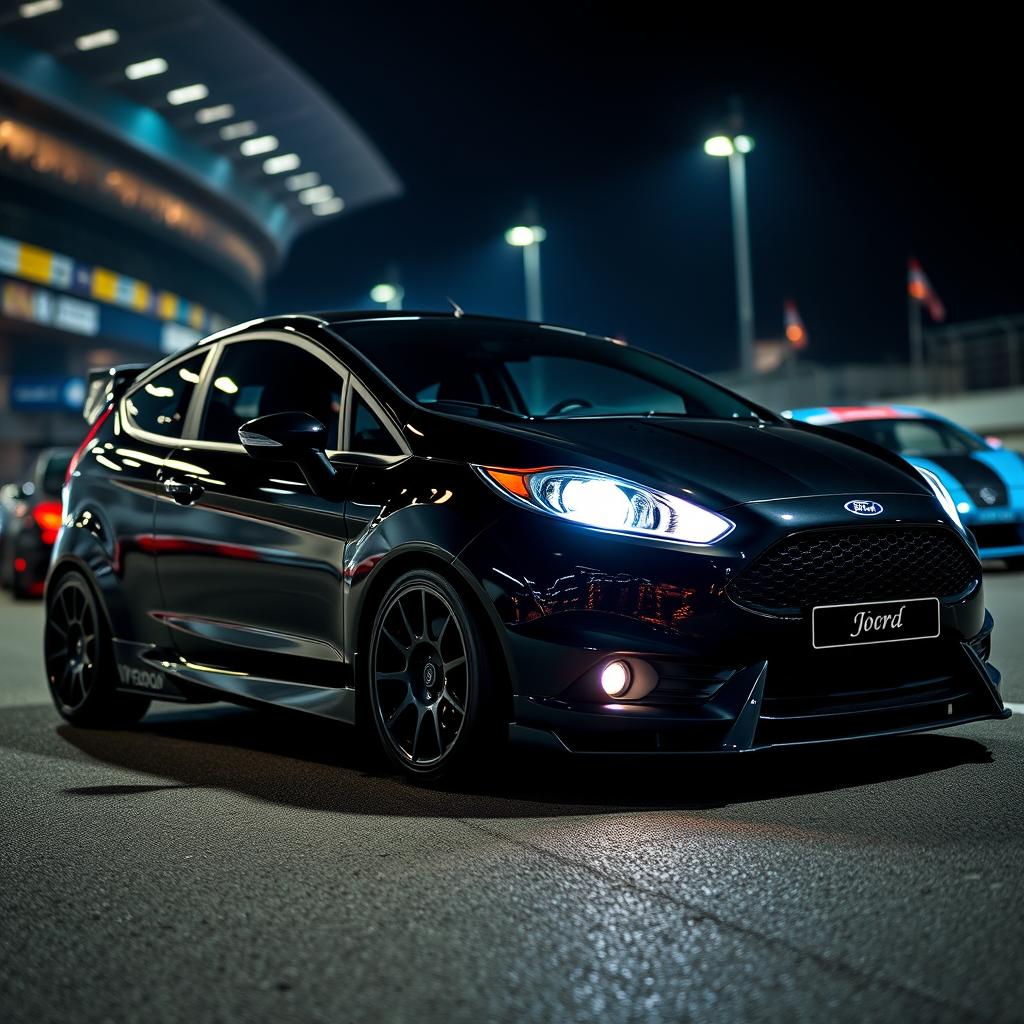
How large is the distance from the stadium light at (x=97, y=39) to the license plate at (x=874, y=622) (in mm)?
52085

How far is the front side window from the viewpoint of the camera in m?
6.50

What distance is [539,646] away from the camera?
16.3ft

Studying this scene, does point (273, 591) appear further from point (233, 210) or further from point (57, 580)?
point (233, 210)

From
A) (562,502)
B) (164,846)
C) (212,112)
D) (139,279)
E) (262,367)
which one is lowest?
(164,846)

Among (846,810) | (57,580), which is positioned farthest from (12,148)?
(846,810)

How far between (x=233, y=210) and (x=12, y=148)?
16.1m

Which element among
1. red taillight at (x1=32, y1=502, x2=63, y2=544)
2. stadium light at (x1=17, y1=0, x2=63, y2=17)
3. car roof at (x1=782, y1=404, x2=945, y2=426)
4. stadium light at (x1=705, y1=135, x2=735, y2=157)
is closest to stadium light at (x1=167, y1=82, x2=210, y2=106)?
stadium light at (x1=17, y1=0, x2=63, y2=17)

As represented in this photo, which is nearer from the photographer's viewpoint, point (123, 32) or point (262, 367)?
point (262, 367)

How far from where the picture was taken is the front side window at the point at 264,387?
21.3 feet

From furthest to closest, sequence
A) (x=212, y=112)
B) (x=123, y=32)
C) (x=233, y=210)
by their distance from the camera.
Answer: (x=233, y=210) < (x=212, y=112) < (x=123, y=32)

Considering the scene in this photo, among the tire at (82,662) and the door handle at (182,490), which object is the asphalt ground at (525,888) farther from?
the door handle at (182,490)

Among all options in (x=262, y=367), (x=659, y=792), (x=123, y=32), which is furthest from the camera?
(x=123, y=32)

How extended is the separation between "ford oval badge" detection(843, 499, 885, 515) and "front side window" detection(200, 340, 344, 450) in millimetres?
2076

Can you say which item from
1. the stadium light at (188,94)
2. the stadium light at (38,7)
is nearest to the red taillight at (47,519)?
the stadium light at (38,7)
